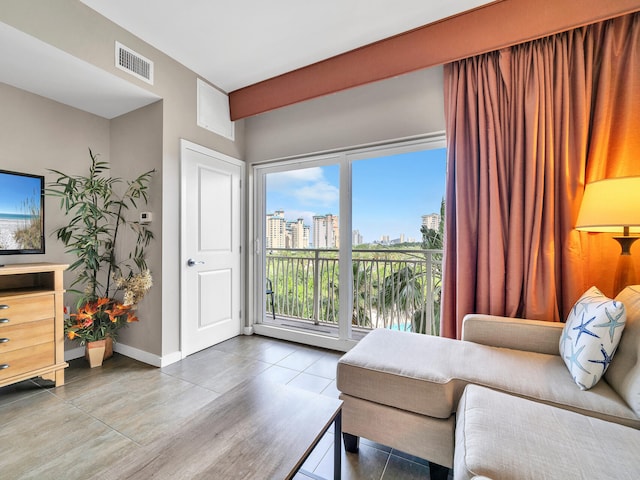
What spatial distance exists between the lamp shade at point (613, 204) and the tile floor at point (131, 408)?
1.55 meters

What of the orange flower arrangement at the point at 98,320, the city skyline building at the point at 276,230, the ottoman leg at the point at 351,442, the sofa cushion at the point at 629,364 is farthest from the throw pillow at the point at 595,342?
the orange flower arrangement at the point at 98,320

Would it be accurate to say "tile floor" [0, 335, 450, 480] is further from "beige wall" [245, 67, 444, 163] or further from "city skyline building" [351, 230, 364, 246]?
"beige wall" [245, 67, 444, 163]

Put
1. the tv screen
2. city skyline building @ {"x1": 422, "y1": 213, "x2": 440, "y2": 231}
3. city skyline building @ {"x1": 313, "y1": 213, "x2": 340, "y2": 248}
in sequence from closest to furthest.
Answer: the tv screen < city skyline building @ {"x1": 422, "y1": 213, "x2": 440, "y2": 231} < city skyline building @ {"x1": 313, "y1": 213, "x2": 340, "y2": 248}

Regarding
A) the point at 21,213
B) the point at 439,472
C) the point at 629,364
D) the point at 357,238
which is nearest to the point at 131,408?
the point at 21,213

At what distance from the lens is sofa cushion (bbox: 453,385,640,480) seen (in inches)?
31.3

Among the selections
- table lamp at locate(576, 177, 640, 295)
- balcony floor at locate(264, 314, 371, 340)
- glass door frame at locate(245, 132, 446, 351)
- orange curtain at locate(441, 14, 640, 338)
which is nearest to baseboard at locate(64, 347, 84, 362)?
glass door frame at locate(245, 132, 446, 351)

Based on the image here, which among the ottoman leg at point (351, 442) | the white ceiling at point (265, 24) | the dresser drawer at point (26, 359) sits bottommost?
the ottoman leg at point (351, 442)

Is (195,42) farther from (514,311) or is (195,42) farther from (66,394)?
(514,311)

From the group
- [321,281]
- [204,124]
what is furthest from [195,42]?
[321,281]

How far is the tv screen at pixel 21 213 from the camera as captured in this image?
2094mm

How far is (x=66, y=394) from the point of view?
2.02 meters

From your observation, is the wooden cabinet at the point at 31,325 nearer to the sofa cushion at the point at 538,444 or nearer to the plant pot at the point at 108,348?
the plant pot at the point at 108,348

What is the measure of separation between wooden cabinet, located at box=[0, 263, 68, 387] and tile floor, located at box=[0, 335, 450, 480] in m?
0.19

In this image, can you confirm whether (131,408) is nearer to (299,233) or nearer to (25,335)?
(25,335)
